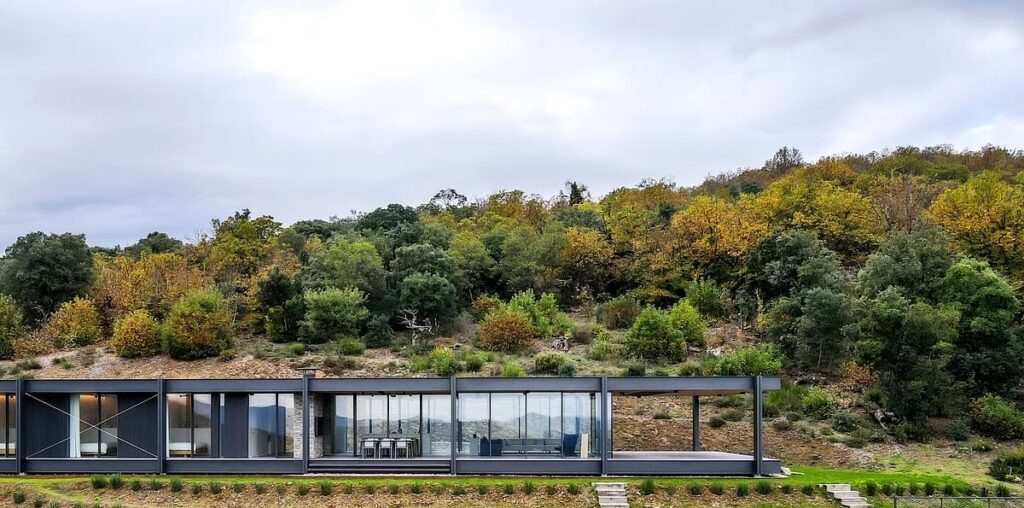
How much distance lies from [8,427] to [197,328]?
18743 mm

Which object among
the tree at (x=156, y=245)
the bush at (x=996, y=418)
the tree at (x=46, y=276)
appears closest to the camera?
the bush at (x=996, y=418)

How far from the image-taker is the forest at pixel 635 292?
3747 cm

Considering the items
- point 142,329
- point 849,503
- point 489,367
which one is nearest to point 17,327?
point 142,329

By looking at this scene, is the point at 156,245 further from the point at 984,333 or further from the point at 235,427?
the point at 984,333

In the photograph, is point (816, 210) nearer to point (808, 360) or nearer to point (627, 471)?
point (808, 360)

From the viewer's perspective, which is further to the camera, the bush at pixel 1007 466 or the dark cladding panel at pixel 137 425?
the bush at pixel 1007 466

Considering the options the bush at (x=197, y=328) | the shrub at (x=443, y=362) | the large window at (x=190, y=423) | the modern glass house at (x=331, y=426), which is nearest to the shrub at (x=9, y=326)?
the bush at (x=197, y=328)

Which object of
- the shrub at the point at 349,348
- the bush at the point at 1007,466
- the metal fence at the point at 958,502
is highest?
the shrub at the point at 349,348

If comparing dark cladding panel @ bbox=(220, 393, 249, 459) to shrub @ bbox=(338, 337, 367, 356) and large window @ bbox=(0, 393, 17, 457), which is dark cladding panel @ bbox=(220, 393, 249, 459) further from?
shrub @ bbox=(338, 337, 367, 356)

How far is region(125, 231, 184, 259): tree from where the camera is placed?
7112 centimetres

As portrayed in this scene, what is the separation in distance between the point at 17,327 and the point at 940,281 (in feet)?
153

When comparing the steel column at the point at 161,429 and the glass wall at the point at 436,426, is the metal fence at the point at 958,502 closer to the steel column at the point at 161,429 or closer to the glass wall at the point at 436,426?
the glass wall at the point at 436,426

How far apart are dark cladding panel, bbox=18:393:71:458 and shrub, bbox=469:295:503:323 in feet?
94.7

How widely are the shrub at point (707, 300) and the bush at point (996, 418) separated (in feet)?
56.7
